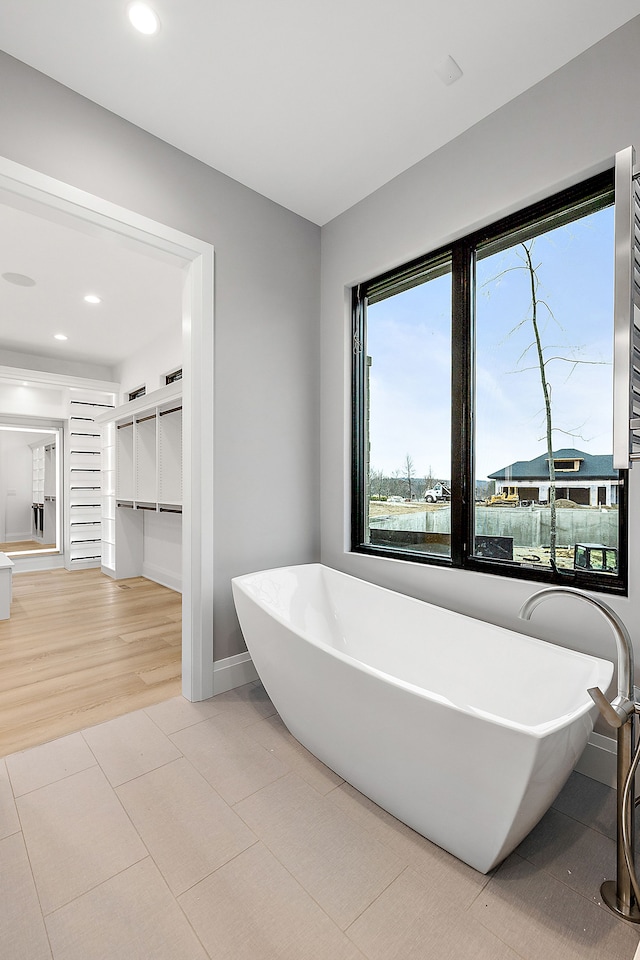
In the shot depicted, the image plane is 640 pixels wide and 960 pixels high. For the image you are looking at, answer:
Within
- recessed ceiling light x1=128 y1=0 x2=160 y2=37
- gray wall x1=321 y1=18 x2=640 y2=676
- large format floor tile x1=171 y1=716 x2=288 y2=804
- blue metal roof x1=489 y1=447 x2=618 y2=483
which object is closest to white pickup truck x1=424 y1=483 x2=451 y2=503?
blue metal roof x1=489 y1=447 x2=618 y2=483

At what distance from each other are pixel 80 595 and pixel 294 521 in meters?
2.97

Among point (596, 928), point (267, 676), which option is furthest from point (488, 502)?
point (596, 928)

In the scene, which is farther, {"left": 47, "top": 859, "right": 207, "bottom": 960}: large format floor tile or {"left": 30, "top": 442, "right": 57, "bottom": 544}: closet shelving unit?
{"left": 30, "top": 442, "right": 57, "bottom": 544}: closet shelving unit

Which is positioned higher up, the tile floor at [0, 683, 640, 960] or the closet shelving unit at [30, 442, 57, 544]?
the closet shelving unit at [30, 442, 57, 544]

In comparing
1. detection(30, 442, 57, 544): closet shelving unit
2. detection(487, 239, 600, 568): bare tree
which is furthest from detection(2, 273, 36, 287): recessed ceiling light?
detection(487, 239, 600, 568): bare tree

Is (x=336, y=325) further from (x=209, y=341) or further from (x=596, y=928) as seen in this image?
(x=596, y=928)

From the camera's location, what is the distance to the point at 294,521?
9.48 feet

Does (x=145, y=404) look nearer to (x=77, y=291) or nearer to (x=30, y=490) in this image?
(x=77, y=291)

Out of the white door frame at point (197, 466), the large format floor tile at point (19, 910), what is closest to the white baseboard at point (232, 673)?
the white door frame at point (197, 466)

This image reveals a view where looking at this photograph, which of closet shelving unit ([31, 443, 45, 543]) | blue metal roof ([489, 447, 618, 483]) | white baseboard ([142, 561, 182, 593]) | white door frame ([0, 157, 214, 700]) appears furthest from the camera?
closet shelving unit ([31, 443, 45, 543])

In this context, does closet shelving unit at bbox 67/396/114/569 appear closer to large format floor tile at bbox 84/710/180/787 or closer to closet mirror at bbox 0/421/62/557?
closet mirror at bbox 0/421/62/557

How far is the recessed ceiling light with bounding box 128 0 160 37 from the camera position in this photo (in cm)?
164

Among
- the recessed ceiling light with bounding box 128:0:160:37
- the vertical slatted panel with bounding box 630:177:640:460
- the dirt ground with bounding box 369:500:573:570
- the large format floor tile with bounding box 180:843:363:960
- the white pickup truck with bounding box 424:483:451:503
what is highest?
the recessed ceiling light with bounding box 128:0:160:37

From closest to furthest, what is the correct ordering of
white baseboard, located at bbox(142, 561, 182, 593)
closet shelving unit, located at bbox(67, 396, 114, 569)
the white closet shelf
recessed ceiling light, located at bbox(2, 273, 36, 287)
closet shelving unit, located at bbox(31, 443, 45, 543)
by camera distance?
recessed ceiling light, located at bbox(2, 273, 36, 287)
the white closet shelf
white baseboard, located at bbox(142, 561, 182, 593)
closet shelving unit, located at bbox(67, 396, 114, 569)
closet shelving unit, located at bbox(31, 443, 45, 543)
